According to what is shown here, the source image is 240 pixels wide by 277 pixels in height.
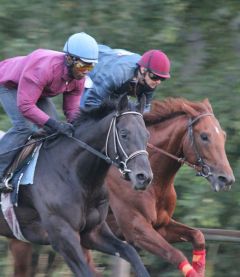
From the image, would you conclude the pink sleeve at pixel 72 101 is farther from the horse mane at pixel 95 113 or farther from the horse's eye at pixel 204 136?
the horse's eye at pixel 204 136

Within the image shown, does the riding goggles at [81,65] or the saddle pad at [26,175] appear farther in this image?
the saddle pad at [26,175]

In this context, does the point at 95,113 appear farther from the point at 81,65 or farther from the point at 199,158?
the point at 199,158

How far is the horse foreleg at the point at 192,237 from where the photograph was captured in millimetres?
7125

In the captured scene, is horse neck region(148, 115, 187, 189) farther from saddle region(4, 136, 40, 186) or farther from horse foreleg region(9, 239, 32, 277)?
horse foreleg region(9, 239, 32, 277)

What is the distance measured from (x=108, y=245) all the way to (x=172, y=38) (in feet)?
9.40

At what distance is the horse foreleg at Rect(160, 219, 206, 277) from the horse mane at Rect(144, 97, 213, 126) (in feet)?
2.97

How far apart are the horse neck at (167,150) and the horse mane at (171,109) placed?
0.25ft

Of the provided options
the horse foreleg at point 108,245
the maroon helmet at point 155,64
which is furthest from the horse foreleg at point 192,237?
the maroon helmet at point 155,64

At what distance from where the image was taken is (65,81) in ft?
21.3

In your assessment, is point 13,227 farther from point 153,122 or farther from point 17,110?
point 153,122

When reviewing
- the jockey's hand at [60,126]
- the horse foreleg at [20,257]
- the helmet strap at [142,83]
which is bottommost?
the horse foreleg at [20,257]

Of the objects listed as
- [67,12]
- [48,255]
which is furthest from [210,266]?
[67,12]

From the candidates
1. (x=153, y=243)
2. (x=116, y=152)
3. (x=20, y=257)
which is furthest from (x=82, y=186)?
(x=20, y=257)

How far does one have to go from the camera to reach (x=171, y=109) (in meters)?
7.32
